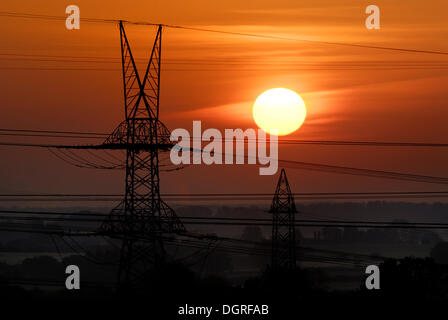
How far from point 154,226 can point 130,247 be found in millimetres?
2763

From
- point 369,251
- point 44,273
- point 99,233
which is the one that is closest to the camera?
point 99,233

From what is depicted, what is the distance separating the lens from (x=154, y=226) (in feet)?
170

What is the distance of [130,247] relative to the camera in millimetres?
53750

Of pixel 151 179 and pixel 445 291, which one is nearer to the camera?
pixel 151 179

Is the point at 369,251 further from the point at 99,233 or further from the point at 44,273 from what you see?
the point at 99,233

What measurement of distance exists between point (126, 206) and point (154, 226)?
82.8 inches
